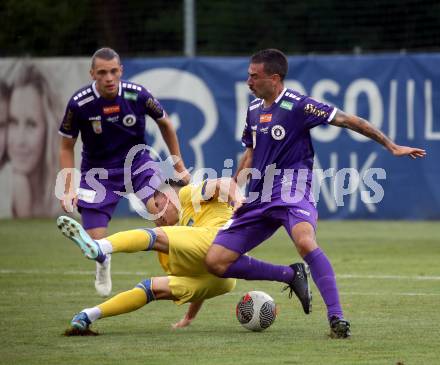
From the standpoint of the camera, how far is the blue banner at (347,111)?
711 inches

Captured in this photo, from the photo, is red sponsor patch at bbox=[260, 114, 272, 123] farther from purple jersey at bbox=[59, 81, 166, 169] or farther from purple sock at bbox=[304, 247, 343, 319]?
purple jersey at bbox=[59, 81, 166, 169]

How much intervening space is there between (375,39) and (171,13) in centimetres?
447

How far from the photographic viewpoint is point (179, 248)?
26.2 feet

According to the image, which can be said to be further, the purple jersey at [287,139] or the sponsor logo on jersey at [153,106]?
the sponsor logo on jersey at [153,106]

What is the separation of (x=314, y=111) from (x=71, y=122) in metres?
2.90

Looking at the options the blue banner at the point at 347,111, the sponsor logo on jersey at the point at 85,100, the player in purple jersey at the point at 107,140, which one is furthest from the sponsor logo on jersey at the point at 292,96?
the blue banner at the point at 347,111

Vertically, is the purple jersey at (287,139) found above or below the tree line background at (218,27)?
below

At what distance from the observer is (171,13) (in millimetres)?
23266

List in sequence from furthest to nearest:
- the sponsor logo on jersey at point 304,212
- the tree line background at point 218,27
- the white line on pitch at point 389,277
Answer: the tree line background at point 218,27, the white line on pitch at point 389,277, the sponsor logo on jersey at point 304,212

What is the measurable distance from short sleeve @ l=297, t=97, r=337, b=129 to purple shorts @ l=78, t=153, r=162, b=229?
2.41 m

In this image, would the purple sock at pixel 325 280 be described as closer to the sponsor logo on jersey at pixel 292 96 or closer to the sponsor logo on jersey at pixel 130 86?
the sponsor logo on jersey at pixel 292 96

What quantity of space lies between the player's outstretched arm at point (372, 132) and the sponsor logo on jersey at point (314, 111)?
0.10 meters

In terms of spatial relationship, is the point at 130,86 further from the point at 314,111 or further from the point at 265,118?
the point at 314,111

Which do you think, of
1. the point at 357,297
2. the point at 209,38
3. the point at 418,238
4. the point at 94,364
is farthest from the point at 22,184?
the point at 94,364
